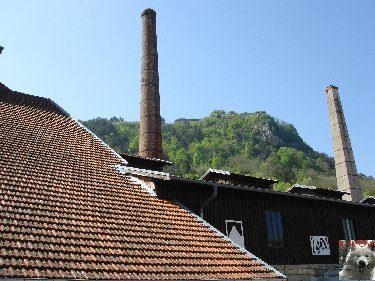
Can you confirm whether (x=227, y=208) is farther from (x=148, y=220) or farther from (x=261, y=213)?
(x=148, y=220)

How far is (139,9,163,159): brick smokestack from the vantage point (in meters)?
23.4

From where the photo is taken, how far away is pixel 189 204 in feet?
41.8

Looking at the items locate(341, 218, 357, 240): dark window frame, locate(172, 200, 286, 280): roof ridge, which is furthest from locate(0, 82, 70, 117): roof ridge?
locate(341, 218, 357, 240): dark window frame

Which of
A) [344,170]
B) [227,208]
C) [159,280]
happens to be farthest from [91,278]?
[344,170]

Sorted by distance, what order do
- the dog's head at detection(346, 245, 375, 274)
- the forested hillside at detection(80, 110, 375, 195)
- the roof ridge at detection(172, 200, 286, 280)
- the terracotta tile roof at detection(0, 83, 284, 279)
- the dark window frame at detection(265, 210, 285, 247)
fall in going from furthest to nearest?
the forested hillside at detection(80, 110, 375, 195)
the dog's head at detection(346, 245, 375, 274)
the dark window frame at detection(265, 210, 285, 247)
the roof ridge at detection(172, 200, 286, 280)
the terracotta tile roof at detection(0, 83, 284, 279)

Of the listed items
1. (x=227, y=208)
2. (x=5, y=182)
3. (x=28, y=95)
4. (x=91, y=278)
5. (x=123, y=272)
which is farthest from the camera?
(x=28, y=95)

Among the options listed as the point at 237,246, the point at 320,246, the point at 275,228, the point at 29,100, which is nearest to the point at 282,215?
the point at 275,228

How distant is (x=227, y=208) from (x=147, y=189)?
365cm

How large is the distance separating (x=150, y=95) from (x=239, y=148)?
75.7 metres

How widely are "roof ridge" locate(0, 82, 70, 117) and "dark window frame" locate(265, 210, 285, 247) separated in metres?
8.84

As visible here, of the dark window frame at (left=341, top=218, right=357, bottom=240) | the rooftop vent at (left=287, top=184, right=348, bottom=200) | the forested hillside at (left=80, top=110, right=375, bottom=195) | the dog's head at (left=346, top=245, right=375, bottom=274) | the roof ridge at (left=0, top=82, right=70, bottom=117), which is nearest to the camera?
the roof ridge at (left=0, top=82, right=70, bottom=117)

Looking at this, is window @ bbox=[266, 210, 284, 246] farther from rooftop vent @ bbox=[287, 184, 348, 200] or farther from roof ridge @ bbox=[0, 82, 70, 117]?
roof ridge @ bbox=[0, 82, 70, 117]

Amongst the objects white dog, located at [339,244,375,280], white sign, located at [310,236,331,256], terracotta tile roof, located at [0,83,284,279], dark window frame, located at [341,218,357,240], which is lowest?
white dog, located at [339,244,375,280]

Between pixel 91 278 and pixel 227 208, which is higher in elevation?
pixel 227 208
